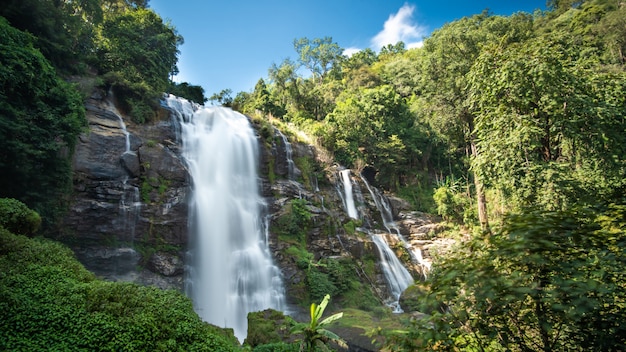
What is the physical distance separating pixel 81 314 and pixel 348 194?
59.6ft

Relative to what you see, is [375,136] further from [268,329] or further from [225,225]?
[268,329]

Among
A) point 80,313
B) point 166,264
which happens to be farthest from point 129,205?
point 80,313

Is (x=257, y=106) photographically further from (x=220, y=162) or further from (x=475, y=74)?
(x=475, y=74)

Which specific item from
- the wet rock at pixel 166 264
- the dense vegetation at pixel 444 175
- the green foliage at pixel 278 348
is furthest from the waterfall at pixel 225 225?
the green foliage at pixel 278 348

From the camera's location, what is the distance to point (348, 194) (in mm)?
21812

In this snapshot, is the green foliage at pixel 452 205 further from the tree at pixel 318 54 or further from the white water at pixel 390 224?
the tree at pixel 318 54

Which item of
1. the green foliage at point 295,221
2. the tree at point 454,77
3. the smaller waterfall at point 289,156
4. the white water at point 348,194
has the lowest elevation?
the green foliage at point 295,221

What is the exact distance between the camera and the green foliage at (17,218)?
22.9ft

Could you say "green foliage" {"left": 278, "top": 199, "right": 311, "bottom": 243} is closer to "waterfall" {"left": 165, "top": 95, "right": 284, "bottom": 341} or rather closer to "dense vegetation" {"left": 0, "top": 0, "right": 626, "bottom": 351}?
"dense vegetation" {"left": 0, "top": 0, "right": 626, "bottom": 351}

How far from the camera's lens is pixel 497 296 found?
7.16ft

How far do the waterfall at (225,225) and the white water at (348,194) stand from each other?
6301mm

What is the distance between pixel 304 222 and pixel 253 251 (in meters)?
3.17

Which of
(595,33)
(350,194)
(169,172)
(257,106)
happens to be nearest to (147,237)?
(169,172)

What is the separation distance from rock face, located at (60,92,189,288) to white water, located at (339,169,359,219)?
10265mm
